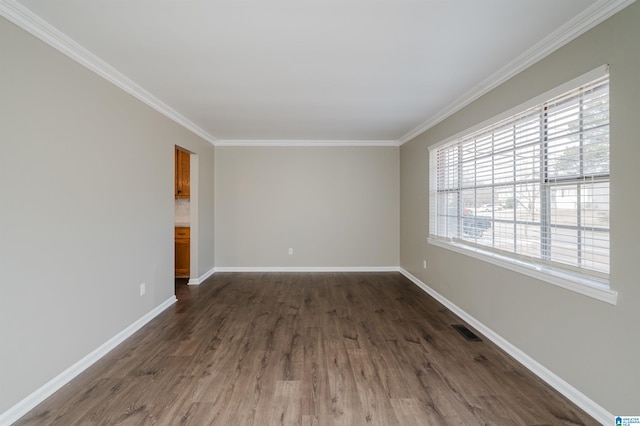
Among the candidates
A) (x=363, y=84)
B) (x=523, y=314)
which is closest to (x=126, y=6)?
(x=363, y=84)

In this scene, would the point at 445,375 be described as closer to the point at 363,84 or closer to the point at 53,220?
the point at 363,84

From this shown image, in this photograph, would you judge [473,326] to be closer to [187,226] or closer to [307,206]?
[307,206]

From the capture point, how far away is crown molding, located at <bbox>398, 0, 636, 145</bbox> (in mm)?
1723

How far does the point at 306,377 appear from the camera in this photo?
7.22ft

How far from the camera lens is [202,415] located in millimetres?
1809

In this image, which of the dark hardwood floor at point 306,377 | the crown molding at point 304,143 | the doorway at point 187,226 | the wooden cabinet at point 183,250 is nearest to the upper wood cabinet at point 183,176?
the doorway at point 187,226

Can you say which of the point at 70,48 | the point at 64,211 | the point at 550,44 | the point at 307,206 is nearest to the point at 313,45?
the point at 550,44

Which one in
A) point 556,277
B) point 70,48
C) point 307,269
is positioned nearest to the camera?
point 556,277

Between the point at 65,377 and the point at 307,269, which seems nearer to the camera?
the point at 65,377

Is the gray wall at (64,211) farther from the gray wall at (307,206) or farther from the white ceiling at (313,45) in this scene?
the gray wall at (307,206)

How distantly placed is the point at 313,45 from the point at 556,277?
8.10 feet

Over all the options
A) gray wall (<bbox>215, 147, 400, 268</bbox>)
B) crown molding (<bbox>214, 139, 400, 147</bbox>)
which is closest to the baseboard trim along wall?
gray wall (<bbox>215, 147, 400, 268</bbox>)

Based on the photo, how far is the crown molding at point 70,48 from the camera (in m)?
1.78

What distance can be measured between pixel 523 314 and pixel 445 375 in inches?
33.4
